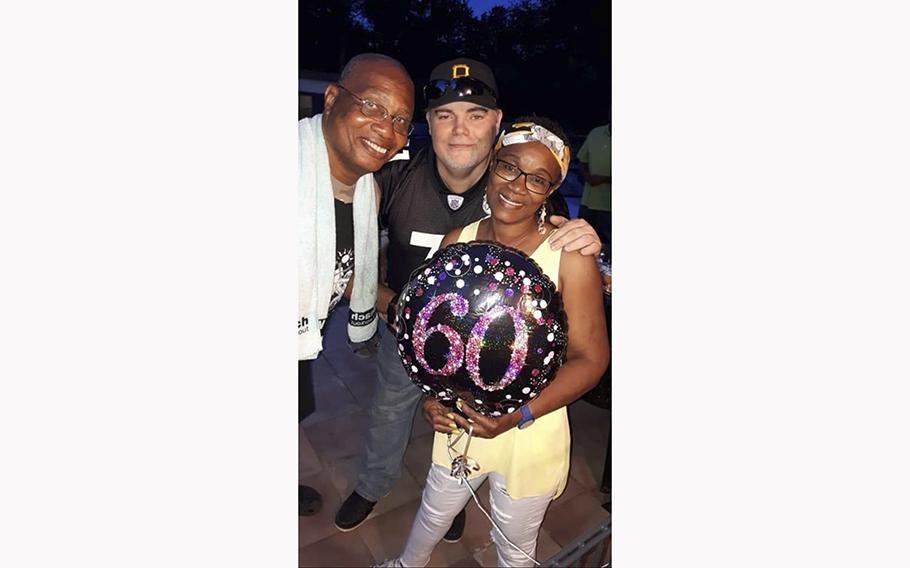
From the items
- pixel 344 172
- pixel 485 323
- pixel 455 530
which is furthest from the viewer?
pixel 455 530

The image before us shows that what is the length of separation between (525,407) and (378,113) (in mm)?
748

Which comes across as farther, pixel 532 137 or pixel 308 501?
pixel 308 501

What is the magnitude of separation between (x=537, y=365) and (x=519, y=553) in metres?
0.55

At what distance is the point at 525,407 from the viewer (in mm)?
1299

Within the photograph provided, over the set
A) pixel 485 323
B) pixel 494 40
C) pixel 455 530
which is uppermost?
pixel 494 40

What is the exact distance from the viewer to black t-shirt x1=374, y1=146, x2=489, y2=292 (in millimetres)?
1272

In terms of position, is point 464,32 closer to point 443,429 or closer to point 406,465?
point 443,429

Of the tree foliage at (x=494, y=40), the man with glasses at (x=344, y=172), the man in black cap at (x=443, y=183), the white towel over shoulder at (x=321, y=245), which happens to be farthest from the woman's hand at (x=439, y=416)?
the tree foliage at (x=494, y=40)

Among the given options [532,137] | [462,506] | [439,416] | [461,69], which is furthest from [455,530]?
[461,69]

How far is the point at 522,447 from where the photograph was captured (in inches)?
52.4

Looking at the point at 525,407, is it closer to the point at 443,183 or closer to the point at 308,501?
the point at 443,183

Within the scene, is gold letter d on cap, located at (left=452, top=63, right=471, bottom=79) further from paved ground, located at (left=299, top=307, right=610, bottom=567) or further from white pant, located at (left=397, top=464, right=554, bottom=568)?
white pant, located at (left=397, top=464, right=554, bottom=568)

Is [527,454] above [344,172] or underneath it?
underneath
